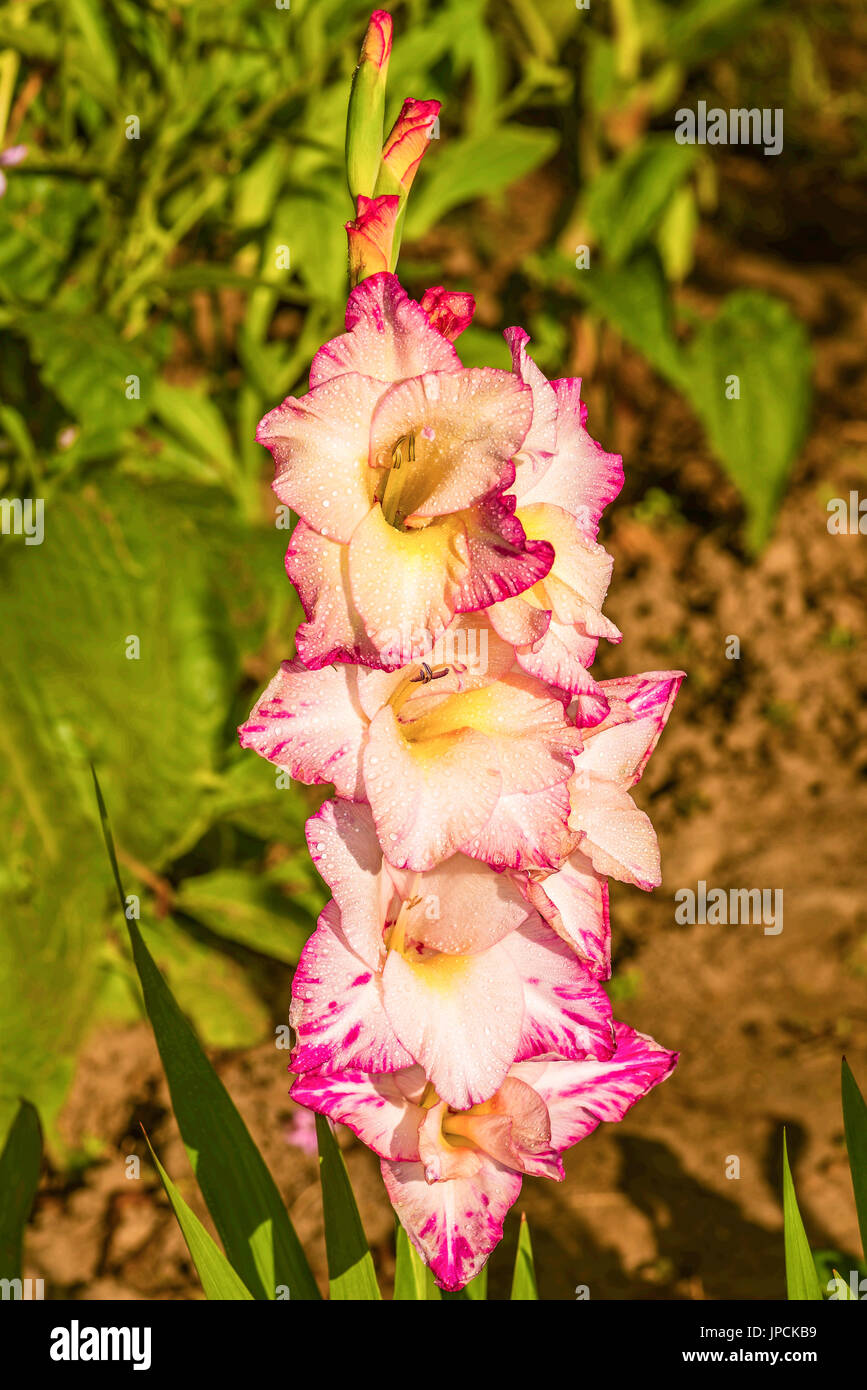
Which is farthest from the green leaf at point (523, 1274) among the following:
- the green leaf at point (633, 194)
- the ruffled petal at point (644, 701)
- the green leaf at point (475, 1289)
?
the green leaf at point (633, 194)

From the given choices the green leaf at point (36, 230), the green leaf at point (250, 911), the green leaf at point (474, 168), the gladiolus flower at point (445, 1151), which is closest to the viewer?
the gladiolus flower at point (445, 1151)

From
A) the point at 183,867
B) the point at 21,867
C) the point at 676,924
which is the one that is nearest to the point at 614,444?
the point at 676,924

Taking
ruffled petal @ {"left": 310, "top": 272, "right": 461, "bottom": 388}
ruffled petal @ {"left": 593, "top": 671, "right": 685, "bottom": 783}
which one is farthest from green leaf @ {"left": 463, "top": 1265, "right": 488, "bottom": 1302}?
ruffled petal @ {"left": 310, "top": 272, "right": 461, "bottom": 388}

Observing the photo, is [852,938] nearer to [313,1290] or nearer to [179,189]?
[313,1290]

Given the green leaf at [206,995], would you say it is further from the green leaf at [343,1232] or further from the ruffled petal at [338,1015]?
the ruffled petal at [338,1015]

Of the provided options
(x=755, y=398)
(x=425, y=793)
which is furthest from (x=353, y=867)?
(x=755, y=398)

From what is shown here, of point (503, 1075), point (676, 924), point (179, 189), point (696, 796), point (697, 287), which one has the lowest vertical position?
point (503, 1075)

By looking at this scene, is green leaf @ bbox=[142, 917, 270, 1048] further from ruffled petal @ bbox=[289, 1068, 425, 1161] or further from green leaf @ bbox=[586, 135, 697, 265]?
green leaf @ bbox=[586, 135, 697, 265]
